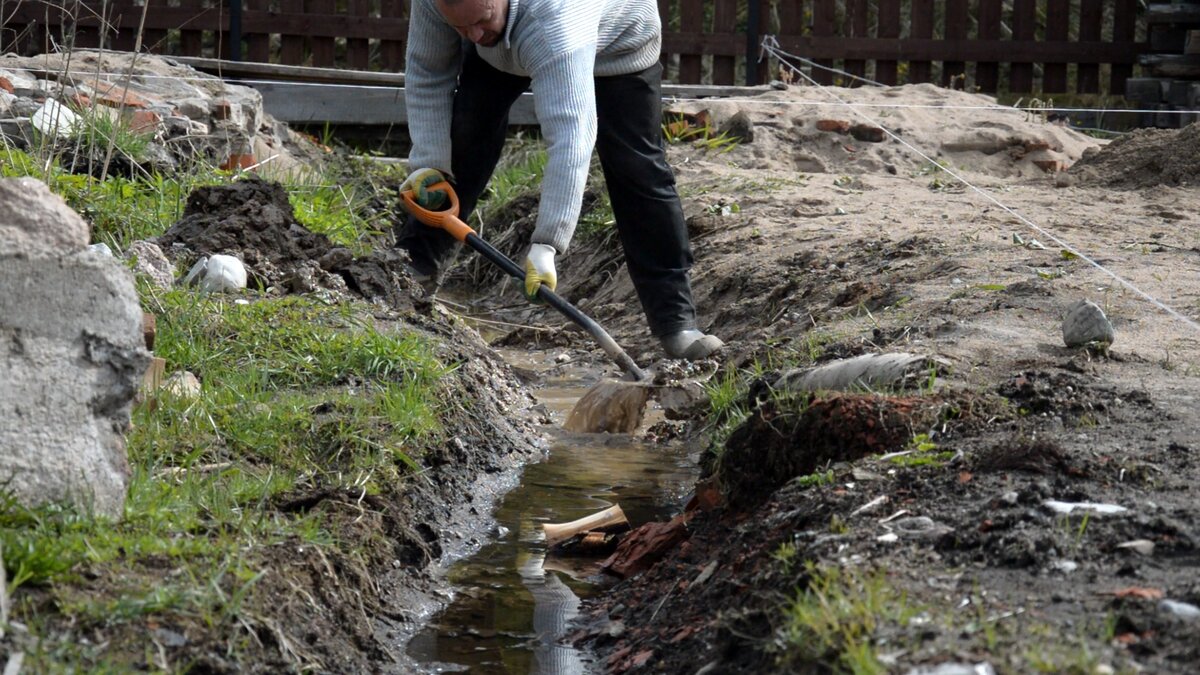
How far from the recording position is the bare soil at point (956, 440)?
7.20ft

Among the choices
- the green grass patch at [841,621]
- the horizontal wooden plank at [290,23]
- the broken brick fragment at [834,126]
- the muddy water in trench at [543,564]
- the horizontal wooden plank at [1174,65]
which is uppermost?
the horizontal wooden plank at [290,23]

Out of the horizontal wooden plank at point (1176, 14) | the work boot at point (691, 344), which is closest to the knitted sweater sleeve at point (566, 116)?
the work boot at point (691, 344)

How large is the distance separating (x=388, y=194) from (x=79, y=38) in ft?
12.7

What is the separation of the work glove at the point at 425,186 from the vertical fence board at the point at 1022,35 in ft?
23.4

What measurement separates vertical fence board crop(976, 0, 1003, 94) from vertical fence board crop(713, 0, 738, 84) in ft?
6.28

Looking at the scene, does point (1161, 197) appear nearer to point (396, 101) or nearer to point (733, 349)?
point (733, 349)

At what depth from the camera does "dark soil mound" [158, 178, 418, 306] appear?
496cm

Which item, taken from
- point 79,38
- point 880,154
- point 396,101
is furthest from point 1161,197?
point 79,38

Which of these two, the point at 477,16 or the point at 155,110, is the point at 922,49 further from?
the point at 477,16

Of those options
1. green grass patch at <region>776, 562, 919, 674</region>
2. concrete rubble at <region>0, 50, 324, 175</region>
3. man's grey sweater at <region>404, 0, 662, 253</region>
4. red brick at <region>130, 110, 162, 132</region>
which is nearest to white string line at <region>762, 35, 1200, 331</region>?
man's grey sweater at <region>404, 0, 662, 253</region>

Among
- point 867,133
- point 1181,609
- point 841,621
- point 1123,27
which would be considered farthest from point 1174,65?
point 841,621

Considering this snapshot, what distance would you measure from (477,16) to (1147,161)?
432 centimetres

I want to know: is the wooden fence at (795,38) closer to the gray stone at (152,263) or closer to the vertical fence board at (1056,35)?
the vertical fence board at (1056,35)

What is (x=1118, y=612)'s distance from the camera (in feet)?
6.86
